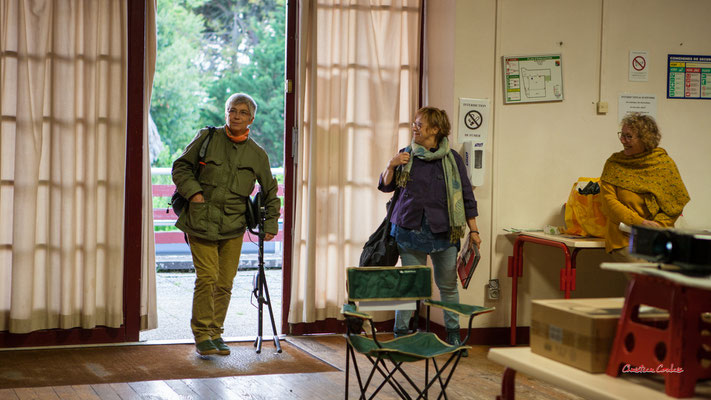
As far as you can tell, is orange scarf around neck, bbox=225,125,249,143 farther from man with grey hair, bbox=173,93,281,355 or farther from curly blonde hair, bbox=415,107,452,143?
curly blonde hair, bbox=415,107,452,143

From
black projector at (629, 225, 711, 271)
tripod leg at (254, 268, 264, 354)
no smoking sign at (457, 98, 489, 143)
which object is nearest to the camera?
black projector at (629, 225, 711, 271)

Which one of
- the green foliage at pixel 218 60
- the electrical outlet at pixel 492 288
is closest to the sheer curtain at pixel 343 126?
the electrical outlet at pixel 492 288

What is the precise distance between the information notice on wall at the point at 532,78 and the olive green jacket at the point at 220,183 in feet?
5.79

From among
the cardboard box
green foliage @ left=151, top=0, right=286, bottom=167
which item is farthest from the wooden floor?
green foliage @ left=151, top=0, right=286, bottom=167

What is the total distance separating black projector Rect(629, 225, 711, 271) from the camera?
6.28 ft

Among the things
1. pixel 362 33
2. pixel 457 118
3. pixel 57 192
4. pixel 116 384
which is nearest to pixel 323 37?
pixel 362 33

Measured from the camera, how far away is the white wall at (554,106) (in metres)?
5.16

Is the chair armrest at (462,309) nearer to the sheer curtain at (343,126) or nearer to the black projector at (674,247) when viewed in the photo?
the black projector at (674,247)

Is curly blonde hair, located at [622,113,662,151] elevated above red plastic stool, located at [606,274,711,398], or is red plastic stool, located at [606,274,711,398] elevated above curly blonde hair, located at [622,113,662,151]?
curly blonde hair, located at [622,113,662,151]

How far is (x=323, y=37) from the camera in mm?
5258

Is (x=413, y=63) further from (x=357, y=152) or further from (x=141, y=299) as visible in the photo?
(x=141, y=299)

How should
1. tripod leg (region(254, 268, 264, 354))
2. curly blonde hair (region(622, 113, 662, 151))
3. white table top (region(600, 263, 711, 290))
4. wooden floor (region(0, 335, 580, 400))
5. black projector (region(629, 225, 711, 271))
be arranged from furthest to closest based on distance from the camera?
tripod leg (region(254, 268, 264, 354)) < curly blonde hair (region(622, 113, 662, 151)) < wooden floor (region(0, 335, 580, 400)) < black projector (region(629, 225, 711, 271)) < white table top (region(600, 263, 711, 290))

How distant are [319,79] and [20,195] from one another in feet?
6.77

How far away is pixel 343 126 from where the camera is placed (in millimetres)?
5320
